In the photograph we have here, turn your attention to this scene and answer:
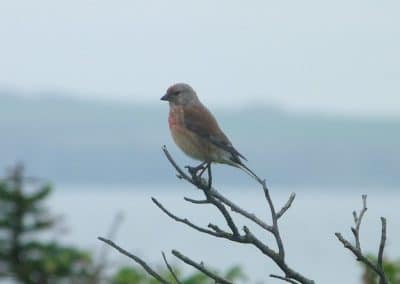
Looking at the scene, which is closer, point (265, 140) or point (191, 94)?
point (191, 94)

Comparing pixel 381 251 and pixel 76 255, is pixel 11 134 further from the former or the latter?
pixel 381 251

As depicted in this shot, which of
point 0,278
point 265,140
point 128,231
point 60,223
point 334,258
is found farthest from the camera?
point 265,140

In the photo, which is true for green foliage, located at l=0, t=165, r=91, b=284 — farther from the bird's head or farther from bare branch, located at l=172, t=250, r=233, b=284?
bare branch, located at l=172, t=250, r=233, b=284

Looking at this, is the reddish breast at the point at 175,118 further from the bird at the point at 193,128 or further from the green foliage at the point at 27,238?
the green foliage at the point at 27,238

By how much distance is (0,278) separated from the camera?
343 inches

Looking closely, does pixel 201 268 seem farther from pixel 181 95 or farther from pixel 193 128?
pixel 181 95

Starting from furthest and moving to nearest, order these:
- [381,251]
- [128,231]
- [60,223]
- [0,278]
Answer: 1. [128,231]
2. [60,223]
3. [0,278]
4. [381,251]

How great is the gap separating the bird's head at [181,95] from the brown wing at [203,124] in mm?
37

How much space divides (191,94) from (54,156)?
8561cm

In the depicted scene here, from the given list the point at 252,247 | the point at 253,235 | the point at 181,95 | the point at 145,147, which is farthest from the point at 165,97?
the point at 145,147

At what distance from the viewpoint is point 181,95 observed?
609cm

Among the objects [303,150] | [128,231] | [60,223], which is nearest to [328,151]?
[303,150]

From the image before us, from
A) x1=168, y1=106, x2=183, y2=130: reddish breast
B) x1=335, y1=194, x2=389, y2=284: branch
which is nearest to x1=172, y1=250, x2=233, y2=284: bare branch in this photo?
x1=335, y1=194, x2=389, y2=284: branch

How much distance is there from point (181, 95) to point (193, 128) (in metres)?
0.19
